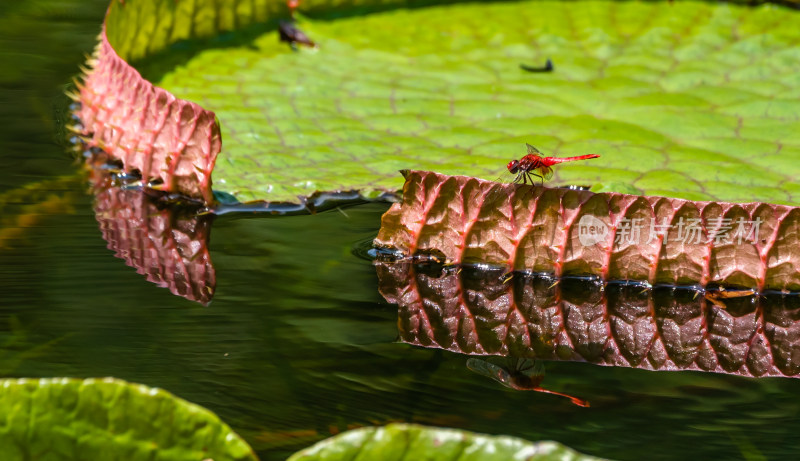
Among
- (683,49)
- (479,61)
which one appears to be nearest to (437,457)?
(479,61)

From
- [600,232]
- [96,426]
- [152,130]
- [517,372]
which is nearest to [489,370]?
[517,372]

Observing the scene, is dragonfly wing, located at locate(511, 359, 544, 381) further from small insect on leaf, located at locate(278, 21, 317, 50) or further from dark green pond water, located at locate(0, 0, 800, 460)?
small insect on leaf, located at locate(278, 21, 317, 50)

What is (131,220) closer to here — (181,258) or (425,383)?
(181,258)

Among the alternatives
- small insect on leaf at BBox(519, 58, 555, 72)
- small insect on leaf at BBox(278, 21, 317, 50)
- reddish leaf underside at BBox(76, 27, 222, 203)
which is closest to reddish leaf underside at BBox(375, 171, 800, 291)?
reddish leaf underside at BBox(76, 27, 222, 203)

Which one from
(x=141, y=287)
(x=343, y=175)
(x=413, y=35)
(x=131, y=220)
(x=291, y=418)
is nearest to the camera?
(x=291, y=418)

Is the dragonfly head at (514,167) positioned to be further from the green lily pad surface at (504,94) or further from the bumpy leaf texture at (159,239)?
the bumpy leaf texture at (159,239)

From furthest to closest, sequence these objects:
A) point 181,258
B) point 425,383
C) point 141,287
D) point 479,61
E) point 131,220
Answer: point 479,61 → point 131,220 → point 181,258 → point 141,287 → point 425,383
